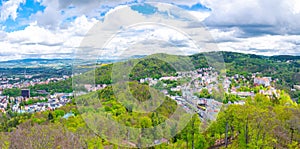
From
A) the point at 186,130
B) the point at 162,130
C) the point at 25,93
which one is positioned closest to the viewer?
the point at 162,130

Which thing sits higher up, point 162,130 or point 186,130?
point 162,130

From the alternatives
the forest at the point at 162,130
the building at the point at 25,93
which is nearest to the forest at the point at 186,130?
the forest at the point at 162,130

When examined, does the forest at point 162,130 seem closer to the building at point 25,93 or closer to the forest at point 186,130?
the forest at point 186,130

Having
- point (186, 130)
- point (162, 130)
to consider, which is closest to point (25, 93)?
point (186, 130)

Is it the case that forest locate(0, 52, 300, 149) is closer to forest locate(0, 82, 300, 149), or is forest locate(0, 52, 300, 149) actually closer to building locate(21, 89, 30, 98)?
forest locate(0, 82, 300, 149)

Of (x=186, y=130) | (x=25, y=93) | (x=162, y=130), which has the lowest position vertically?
(x=25, y=93)

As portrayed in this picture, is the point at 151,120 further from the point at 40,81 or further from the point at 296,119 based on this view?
the point at 40,81

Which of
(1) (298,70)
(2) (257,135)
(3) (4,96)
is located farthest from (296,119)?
(1) (298,70)

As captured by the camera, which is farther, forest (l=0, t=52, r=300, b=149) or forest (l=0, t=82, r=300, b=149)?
forest (l=0, t=82, r=300, b=149)

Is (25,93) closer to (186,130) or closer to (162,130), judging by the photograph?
(186,130)

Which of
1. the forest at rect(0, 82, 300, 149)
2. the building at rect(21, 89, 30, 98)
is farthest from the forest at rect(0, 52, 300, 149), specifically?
the building at rect(21, 89, 30, 98)

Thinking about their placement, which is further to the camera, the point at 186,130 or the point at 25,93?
the point at 25,93
